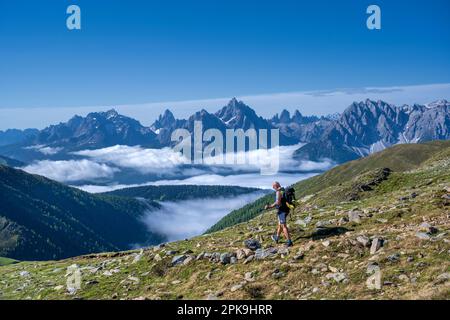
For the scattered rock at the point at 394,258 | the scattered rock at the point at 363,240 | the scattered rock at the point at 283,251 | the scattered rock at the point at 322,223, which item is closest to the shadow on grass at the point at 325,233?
the scattered rock at the point at 322,223

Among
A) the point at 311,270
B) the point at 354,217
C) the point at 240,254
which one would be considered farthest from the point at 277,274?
the point at 354,217

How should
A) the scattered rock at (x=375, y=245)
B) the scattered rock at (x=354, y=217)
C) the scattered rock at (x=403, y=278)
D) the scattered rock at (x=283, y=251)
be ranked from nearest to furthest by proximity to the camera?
the scattered rock at (x=403, y=278), the scattered rock at (x=375, y=245), the scattered rock at (x=283, y=251), the scattered rock at (x=354, y=217)

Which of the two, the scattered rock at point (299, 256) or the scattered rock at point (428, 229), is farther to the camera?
the scattered rock at point (428, 229)

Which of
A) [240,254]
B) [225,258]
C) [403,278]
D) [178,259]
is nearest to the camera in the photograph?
[403,278]

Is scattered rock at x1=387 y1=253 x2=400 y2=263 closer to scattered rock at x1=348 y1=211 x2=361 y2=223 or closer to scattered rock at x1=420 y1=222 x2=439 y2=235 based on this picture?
scattered rock at x1=420 y1=222 x2=439 y2=235

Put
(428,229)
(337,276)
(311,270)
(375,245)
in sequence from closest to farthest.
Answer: (337,276) < (311,270) < (375,245) < (428,229)

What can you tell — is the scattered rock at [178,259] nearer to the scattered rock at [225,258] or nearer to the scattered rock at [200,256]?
the scattered rock at [200,256]

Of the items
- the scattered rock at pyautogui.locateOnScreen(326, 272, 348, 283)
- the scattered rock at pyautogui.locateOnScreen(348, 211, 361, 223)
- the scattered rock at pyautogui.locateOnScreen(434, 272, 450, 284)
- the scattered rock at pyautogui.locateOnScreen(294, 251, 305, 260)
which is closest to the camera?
the scattered rock at pyautogui.locateOnScreen(434, 272, 450, 284)

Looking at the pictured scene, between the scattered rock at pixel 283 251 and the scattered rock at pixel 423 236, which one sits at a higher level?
the scattered rock at pixel 423 236

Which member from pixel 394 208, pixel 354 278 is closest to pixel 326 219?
pixel 394 208

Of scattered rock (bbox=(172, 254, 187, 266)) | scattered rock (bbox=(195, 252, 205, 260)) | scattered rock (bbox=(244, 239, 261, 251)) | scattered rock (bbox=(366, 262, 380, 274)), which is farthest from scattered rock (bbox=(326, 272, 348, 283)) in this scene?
scattered rock (bbox=(172, 254, 187, 266))

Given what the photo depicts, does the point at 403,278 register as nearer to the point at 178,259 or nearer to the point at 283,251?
the point at 283,251
